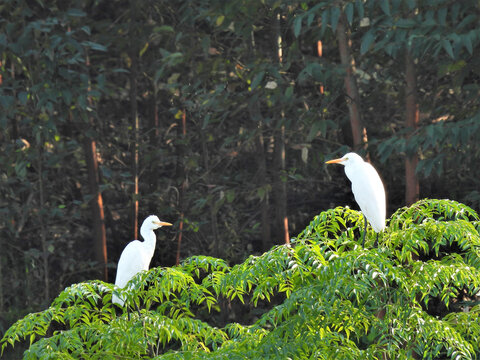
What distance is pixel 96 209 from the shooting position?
6.71 metres

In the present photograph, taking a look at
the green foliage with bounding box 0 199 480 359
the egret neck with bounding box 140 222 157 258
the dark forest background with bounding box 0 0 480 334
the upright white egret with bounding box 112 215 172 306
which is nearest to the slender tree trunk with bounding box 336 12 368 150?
the dark forest background with bounding box 0 0 480 334

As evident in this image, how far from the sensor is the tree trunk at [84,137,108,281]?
6676mm

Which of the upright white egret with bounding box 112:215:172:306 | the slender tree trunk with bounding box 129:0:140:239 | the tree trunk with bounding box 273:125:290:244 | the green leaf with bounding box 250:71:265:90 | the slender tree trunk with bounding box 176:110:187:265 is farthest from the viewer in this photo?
the slender tree trunk with bounding box 176:110:187:265

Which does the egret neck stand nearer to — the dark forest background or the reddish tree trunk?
the dark forest background

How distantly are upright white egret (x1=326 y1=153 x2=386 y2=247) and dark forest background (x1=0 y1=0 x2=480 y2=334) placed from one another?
1.25 meters

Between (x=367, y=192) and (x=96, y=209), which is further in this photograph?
(x=96, y=209)

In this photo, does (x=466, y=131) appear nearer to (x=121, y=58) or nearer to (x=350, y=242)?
(x=350, y=242)

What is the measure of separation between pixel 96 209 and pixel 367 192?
3.48 metres

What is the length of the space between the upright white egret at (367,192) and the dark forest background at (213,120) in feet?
4.10

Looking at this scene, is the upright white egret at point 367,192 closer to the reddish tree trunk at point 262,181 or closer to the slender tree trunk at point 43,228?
the reddish tree trunk at point 262,181

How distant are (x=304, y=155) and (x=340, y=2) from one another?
1.20 metres

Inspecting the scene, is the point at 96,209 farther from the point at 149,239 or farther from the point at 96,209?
the point at 149,239

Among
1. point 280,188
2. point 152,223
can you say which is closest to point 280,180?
point 280,188

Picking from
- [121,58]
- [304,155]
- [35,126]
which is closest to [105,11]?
[121,58]
